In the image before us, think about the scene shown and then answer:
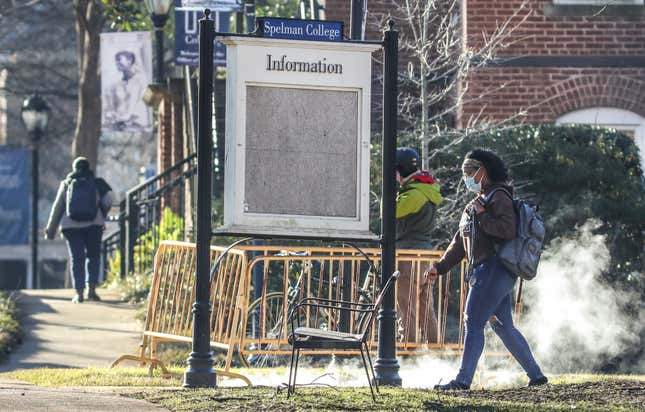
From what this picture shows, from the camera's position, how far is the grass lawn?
814 cm

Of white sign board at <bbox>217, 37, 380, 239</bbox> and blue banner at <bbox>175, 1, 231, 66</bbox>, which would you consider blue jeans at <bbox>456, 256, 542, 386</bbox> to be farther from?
blue banner at <bbox>175, 1, 231, 66</bbox>

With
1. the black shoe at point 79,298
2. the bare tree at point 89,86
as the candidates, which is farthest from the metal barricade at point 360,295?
the bare tree at point 89,86

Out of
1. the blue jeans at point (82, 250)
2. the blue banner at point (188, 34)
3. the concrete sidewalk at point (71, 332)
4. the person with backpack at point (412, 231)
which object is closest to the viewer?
the person with backpack at point (412, 231)

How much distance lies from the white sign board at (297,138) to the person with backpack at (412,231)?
2.06 metres

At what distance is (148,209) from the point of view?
21.0 metres

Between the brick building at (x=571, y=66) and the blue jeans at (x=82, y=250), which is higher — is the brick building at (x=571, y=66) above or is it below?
above

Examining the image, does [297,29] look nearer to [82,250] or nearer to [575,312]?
[575,312]

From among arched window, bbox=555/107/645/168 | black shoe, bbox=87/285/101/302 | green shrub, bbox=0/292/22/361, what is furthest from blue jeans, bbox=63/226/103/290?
arched window, bbox=555/107/645/168

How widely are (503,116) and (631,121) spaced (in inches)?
67.7

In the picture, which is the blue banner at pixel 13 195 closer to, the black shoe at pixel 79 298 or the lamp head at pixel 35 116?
the lamp head at pixel 35 116

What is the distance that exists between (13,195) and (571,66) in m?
24.5

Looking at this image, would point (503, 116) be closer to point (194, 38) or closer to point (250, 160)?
point (194, 38)

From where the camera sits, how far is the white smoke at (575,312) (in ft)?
45.4

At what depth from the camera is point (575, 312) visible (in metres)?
14.1
